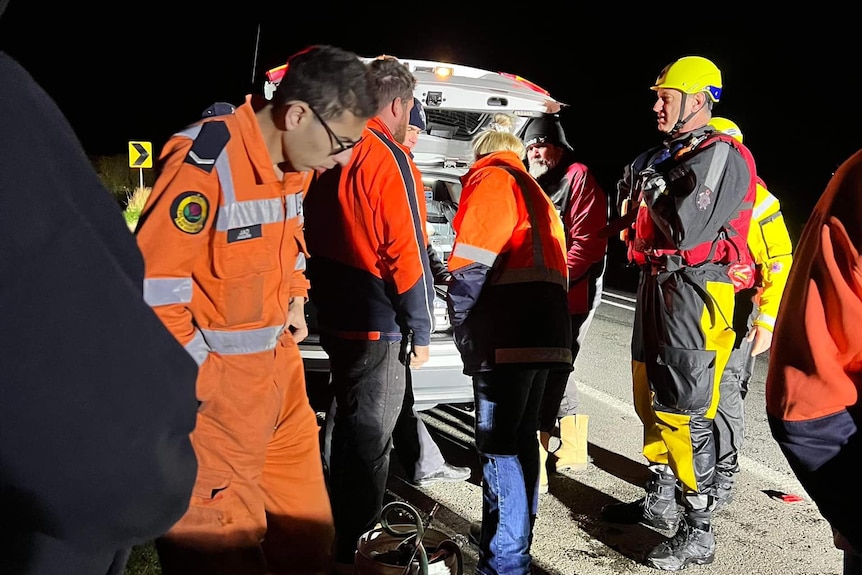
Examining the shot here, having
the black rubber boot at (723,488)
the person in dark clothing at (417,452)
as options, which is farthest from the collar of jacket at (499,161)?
the black rubber boot at (723,488)

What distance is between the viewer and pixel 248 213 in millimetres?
2297

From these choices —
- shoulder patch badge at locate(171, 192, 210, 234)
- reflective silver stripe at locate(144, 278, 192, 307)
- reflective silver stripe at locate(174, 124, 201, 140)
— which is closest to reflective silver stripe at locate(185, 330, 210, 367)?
reflective silver stripe at locate(144, 278, 192, 307)

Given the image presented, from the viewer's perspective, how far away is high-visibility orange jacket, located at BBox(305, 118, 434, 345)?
322 cm

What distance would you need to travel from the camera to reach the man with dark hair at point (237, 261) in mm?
2186

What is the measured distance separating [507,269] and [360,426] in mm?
1015

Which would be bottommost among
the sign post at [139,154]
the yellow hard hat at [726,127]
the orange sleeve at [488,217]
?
the sign post at [139,154]

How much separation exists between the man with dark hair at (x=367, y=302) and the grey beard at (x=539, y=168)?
69.0 inches

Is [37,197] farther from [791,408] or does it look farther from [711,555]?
[711,555]

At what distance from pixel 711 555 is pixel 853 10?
27.3 metres

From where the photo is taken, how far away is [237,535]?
7.83ft

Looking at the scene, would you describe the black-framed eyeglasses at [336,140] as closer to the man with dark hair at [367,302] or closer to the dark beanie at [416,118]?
the man with dark hair at [367,302]

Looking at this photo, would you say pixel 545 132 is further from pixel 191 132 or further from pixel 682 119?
pixel 191 132

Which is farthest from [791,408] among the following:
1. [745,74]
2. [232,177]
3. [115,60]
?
[115,60]

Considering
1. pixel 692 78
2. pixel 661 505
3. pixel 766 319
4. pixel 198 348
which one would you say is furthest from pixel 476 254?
pixel 766 319
